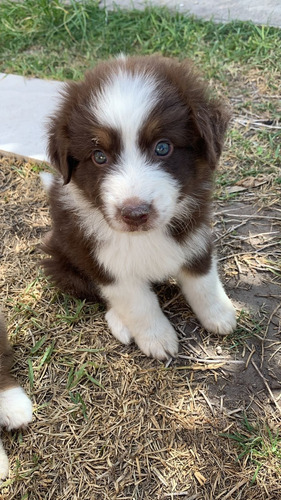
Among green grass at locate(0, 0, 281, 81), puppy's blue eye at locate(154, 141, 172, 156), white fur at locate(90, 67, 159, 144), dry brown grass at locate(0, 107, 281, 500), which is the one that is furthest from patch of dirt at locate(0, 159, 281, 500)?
green grass at locate(0, 0, 281, 81)

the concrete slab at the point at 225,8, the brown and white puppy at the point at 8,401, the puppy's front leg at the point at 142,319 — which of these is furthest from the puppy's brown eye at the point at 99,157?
the concrete slab at the point at 225,8

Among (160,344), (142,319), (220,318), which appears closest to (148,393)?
(160,344)

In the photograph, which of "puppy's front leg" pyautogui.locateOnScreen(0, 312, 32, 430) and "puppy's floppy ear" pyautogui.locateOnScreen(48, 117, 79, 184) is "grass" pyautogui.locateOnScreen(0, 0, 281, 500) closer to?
"puppy's front leg" pyautogui.locateOnScreen(0, 312, 32, 430)

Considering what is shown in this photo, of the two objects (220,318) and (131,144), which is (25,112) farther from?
(220,318)

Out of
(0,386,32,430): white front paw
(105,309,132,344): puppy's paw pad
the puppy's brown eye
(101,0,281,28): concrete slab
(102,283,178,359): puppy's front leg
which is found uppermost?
(101,0,281,28): concrete slab

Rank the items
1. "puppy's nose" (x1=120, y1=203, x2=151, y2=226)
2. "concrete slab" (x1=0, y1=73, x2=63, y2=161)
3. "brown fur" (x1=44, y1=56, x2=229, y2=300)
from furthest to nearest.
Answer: "concrete slab" (x1=0, y1=73, x2=63, y2=161) < "brown fur" (x1=44, y1=56, x2=229, y2=300) < "puppy's nose" (x1=120, y1=203, x2=151, y2=226)

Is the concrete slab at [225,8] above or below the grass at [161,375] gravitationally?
above

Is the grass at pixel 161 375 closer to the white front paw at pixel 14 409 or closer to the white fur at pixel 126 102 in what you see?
the white front paw at pixel 14 409
